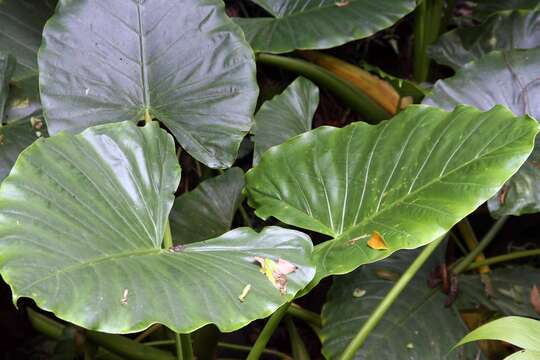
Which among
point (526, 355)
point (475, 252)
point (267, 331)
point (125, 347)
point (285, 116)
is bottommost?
point (125, 347)

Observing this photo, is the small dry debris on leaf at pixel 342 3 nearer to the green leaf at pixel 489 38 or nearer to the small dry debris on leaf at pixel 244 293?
the green leaf at pixel 489 38

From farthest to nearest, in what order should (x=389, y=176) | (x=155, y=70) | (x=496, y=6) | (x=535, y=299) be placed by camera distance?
1. (x=496, y=6)
2. (x=535, y=299)
3. (x=155, y=70)
4. (x=389, y=176)

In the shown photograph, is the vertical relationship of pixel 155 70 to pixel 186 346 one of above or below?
above

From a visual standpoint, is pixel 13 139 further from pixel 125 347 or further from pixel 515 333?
pixel 515 333

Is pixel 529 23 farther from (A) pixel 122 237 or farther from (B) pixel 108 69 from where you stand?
(A) pixel 122 237

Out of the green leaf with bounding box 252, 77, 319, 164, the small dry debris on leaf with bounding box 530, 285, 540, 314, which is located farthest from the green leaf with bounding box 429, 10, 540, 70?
the small dry debris on leaf with bounding box 530, 285, 540, 314

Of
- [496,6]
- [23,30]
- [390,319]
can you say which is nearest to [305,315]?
[390,319]
